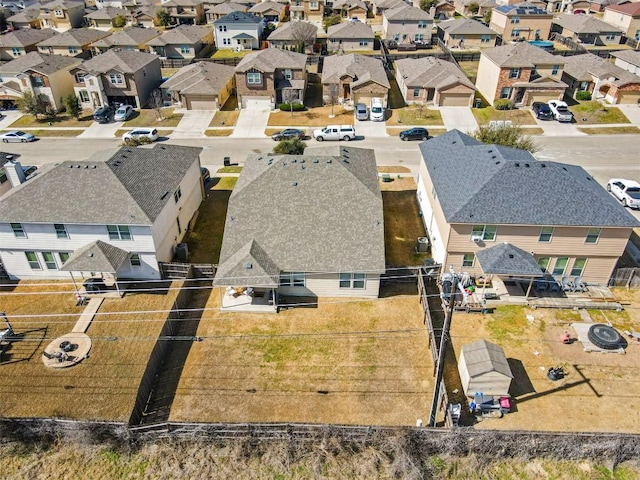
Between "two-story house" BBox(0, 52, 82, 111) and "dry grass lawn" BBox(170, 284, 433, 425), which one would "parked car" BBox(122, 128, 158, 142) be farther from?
"dry grass lawn" BBox(170, 284, 433, 425)

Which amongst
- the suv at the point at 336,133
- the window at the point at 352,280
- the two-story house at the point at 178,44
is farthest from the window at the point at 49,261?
the two-story house at the point at 178,44

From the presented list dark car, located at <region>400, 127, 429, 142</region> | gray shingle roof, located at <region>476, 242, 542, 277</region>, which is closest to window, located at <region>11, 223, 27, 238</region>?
gray shingle roof, located at <region>476, 242, 542, 277</region>

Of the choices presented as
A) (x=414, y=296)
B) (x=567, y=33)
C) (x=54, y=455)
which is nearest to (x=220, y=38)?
(x=567, y=33)

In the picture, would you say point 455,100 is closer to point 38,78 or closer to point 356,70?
point 356,70

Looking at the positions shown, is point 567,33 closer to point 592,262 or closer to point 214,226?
A: point 592,262

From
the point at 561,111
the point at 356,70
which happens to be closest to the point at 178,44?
the point at 356,70

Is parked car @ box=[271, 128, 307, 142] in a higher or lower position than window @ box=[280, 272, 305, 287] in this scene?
lower

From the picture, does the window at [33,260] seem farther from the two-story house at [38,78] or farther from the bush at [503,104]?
the bush at [503,104]
